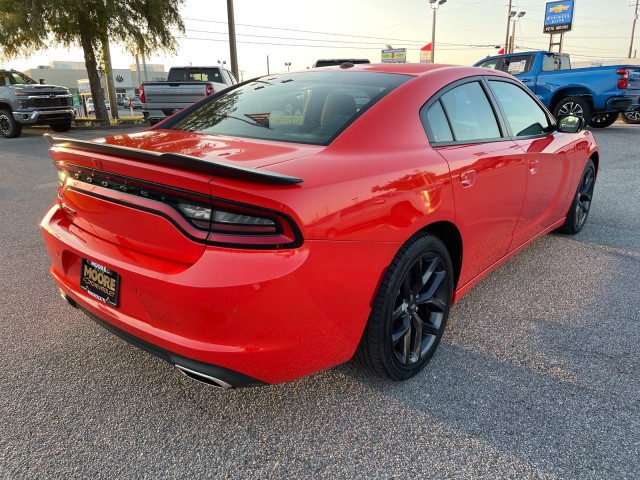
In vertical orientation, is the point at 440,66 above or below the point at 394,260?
above

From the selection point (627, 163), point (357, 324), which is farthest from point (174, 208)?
point (627, 163)

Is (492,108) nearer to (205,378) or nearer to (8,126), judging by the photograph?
(205,378)

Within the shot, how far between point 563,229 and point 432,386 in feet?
10.0

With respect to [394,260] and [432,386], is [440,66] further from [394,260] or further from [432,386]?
[432,386]

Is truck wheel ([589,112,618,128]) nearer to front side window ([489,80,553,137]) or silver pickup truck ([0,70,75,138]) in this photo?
front side window ([489,80,553,137])

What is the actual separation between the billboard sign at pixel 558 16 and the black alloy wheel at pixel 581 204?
45733 millimetres

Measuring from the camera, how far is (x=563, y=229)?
4711 millimetres

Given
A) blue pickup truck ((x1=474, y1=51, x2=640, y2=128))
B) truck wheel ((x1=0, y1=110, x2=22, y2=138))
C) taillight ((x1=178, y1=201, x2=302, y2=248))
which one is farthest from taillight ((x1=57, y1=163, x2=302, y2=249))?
truck wheel ((x1=0, y1=110, x2=22, y2=138))

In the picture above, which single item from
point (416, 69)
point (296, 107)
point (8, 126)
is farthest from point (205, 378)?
point (8, 126)

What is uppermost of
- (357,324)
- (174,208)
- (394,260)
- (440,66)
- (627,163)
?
(440,66)

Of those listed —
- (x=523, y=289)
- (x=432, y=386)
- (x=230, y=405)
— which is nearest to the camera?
(x=230, y=405)

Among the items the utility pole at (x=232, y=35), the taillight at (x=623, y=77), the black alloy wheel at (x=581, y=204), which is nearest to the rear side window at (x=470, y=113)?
the black alloy wheel at (x=581, y=204)

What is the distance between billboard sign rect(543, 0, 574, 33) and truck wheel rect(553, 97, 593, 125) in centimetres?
3711

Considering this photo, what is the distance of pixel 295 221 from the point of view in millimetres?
1719
